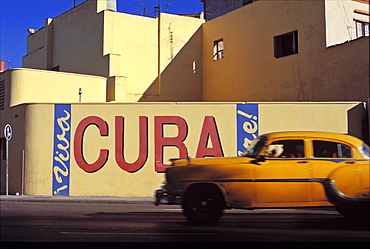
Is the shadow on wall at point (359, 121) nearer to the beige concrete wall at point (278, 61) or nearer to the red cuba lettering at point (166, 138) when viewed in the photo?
the beige concrete wall at point (278, 61)

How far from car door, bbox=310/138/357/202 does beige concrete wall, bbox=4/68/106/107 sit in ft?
49.3

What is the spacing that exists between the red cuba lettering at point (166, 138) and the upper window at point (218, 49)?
8.91m

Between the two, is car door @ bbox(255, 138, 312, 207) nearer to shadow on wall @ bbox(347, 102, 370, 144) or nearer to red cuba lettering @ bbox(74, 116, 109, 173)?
shadow on wall @ bbox(347, 102, 370, 144)

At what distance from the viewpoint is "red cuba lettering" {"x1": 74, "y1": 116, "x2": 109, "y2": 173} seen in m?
17.6

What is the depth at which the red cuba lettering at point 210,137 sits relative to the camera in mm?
17625

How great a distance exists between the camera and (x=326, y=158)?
841 centimetres

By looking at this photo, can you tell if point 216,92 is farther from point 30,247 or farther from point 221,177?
point 30,247

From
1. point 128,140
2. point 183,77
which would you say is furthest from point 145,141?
point 183,77

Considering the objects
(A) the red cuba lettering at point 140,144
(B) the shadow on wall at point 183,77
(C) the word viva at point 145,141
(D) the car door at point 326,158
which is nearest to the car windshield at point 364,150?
(D) the car door at point 326,158

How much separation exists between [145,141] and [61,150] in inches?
123

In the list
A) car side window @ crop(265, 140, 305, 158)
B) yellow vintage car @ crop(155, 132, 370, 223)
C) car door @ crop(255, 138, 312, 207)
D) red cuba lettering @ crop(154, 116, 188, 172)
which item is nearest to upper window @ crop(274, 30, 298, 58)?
red cuba lettering @ crop(154, 116, 188, 172)

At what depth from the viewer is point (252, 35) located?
23.2m

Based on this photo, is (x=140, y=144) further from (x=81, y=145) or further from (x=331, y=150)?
(x=331, y=150)

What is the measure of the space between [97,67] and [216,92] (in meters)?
6.38
